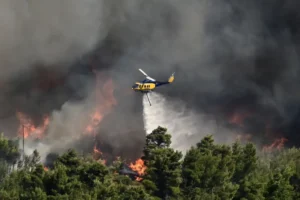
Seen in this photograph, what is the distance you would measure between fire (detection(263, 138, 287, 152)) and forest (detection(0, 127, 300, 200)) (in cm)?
5817

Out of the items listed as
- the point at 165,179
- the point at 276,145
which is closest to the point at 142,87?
the point at 165,179

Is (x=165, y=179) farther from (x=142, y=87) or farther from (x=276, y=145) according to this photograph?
(x=276, y=145)

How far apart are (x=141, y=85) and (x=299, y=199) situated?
3555cm

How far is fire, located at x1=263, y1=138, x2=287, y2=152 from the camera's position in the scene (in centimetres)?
16768

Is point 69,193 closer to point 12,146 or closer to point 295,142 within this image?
point 12,146

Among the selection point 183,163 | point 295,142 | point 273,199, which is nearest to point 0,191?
point 183,163

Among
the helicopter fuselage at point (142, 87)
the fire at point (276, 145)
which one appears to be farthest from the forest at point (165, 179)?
the fire at point (276, 145)

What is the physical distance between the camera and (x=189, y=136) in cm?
15850

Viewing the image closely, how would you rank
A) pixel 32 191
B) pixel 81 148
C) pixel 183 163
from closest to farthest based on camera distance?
pixel 32 191 → pixel 183 163 → pixel 81 148

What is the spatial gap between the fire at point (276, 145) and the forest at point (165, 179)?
58.2 metres

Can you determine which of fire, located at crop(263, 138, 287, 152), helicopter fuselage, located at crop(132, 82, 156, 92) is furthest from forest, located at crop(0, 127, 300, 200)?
fire, located at crop(263, 138, 287, 152)

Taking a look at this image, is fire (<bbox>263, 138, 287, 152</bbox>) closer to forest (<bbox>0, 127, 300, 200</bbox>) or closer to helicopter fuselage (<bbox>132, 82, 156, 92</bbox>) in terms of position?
forest (<bbox>0, 127, 300, 200</bbox>)

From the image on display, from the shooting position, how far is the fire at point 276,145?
168m

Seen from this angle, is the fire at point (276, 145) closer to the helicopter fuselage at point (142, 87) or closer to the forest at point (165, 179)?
the forest at point (165, 179)
